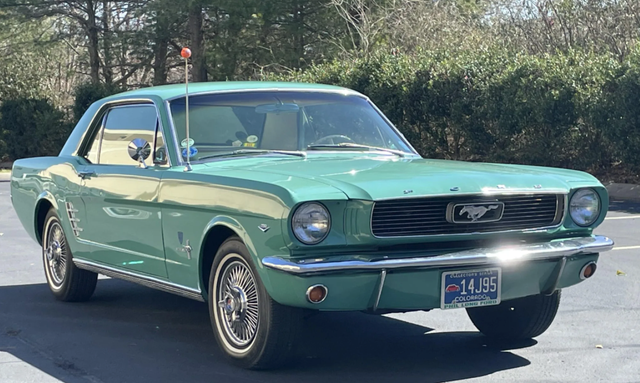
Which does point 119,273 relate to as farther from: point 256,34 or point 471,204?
point 256,34

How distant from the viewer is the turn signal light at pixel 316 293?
14.8 ft

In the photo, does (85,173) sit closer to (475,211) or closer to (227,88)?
(227,88)

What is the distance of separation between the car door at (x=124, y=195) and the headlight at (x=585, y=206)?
244 cm

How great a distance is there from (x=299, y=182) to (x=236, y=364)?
1119 mm

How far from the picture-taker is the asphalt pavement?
5.07 metres

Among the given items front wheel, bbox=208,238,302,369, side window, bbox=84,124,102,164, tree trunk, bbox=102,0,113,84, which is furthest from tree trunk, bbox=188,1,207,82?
front wheel, bbox=208,238,302,369

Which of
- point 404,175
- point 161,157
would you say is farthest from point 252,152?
point 404,175

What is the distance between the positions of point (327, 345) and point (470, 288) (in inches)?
50.8

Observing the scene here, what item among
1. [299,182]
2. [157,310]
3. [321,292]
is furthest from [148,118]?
[321,292]

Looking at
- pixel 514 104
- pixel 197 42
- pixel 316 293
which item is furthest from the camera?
pixel 197 42

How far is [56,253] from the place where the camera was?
7387mm

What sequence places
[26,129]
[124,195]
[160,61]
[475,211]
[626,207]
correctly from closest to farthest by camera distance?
[475,211], [124,195], [626,207], [26,129], [160,61]

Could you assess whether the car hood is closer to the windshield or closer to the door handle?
the windshield

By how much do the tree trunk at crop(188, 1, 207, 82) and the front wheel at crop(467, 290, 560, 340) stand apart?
2797 cm
